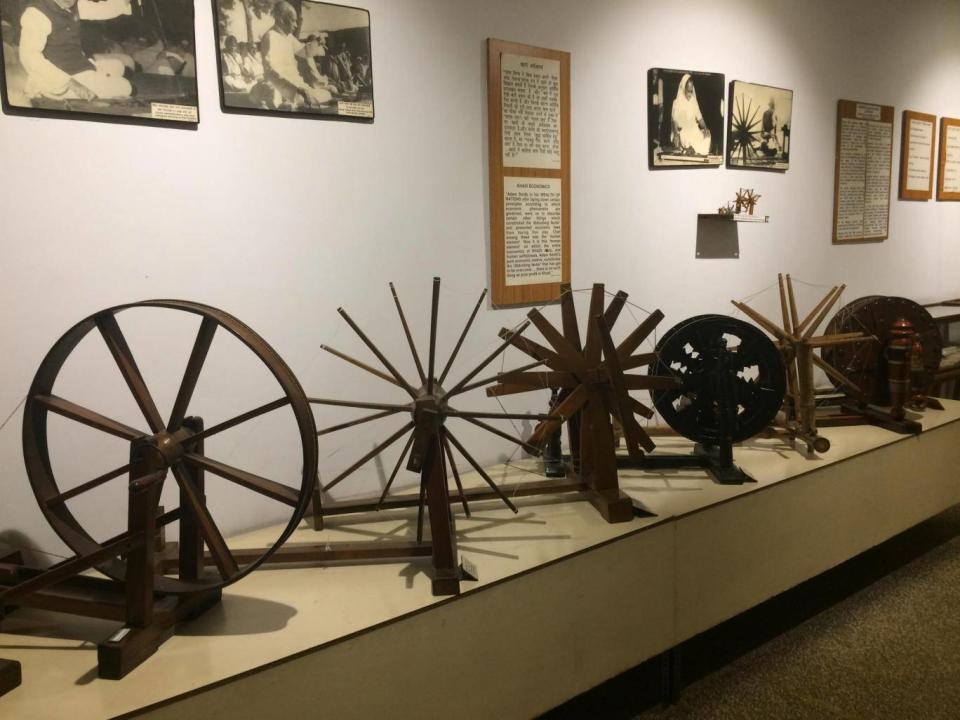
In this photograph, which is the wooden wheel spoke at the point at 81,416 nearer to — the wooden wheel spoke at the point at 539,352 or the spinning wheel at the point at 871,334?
the wooden wheel spoke at the point at 539,352

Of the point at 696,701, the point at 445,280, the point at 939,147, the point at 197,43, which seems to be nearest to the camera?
the point at 197,43

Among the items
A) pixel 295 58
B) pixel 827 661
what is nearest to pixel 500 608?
pixel 827 661

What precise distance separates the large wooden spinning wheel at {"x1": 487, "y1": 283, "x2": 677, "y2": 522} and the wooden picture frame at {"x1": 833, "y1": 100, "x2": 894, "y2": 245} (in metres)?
2.34

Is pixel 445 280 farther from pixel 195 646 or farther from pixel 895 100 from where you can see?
pixel 895 100

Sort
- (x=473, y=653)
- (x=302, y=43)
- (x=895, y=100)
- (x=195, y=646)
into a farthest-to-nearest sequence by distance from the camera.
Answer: (x=895, y=100), (x=302, y=43), (x=473, y=653), (x=195, y=646)

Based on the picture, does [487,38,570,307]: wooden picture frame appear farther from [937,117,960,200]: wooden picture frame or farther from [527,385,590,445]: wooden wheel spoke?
[937,117,960,200]: wooden picture frame

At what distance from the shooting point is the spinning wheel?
3.24 metres

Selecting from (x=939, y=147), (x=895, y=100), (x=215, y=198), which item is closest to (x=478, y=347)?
(x=215, y=198)

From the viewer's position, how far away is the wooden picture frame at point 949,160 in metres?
4.42

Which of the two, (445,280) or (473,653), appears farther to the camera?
(445,280)

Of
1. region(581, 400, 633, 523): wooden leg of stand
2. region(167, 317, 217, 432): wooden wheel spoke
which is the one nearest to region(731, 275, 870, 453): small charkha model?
region(581, 400, 633, 523): wooden leg of stand

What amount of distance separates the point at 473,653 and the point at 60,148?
67.5 inches

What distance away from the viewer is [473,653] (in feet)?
5.88

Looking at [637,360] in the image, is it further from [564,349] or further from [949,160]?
[949,160]
